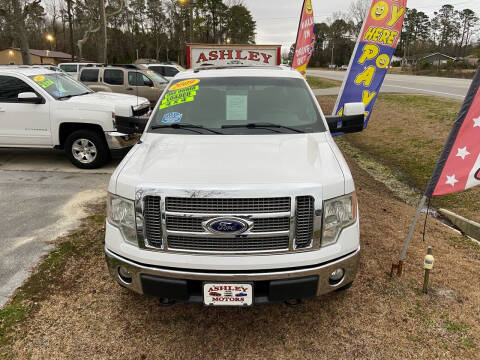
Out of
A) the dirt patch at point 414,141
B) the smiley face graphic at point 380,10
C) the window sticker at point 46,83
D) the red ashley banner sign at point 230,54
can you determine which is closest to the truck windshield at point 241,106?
the dirt patch at point 414,141

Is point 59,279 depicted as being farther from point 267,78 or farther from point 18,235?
point 267,78

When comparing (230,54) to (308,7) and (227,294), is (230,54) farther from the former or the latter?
(227,294)

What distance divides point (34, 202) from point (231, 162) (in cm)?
389

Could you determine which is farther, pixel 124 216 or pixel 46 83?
pixel 46 83

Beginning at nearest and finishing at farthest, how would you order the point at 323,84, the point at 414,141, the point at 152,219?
the point at 152,219 → the point at 414,141 → the point at 323,84

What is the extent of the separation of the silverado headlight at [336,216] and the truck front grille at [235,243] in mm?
296

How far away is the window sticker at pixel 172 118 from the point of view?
3.39 m

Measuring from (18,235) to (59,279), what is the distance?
1.25 m

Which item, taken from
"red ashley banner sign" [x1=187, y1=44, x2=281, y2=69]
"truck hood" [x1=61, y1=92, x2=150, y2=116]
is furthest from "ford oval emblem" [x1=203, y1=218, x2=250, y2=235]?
"red ashley banner sign" [x1=187, y1=44, x2=281, y2=69]

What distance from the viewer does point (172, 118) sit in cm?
343

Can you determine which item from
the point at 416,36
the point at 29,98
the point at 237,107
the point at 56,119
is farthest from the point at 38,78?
the point at 416,36

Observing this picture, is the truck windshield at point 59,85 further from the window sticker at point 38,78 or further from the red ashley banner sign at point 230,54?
the red ashley banner sign at point 230,54

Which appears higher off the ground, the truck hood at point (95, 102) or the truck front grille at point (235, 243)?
the truck hood at point (95, 102)

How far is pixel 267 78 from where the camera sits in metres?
3.83
